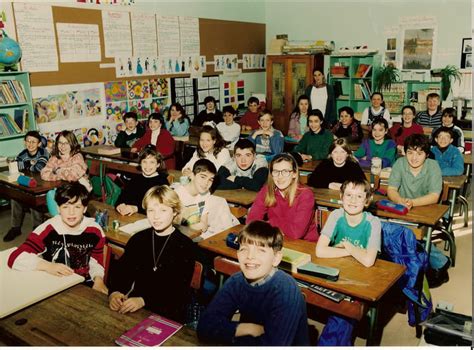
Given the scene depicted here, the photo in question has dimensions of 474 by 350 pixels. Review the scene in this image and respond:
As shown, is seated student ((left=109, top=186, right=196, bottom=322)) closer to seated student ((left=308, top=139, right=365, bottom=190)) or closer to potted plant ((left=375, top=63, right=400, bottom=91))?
seated student ((left=308, top=139, right=365, bottom=190))

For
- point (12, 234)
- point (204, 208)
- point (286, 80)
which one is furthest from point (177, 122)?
point (204, 208)

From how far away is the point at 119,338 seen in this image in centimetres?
158

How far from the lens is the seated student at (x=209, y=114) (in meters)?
7.34

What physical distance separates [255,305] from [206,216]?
137cm

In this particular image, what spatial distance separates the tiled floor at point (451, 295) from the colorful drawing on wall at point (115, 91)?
248 centimetres

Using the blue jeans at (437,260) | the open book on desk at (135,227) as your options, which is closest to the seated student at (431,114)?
the blue jeans at (437,260)

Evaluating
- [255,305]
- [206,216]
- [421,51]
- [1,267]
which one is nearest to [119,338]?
[255,305]

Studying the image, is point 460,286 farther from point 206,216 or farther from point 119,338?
point 119,338

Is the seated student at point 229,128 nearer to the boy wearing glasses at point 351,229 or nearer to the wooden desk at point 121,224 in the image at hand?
the wooden desk at point 121,224

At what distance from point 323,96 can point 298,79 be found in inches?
38.3

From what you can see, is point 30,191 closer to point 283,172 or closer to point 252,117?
Answer: point 283,172

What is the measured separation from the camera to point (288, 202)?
2896 millimetres

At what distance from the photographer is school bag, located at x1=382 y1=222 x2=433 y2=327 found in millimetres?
2584

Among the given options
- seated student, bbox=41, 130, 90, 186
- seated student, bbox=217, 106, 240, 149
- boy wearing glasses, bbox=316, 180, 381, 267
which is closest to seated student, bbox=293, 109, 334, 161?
seated student, bbox=217, 106, 240, 149
